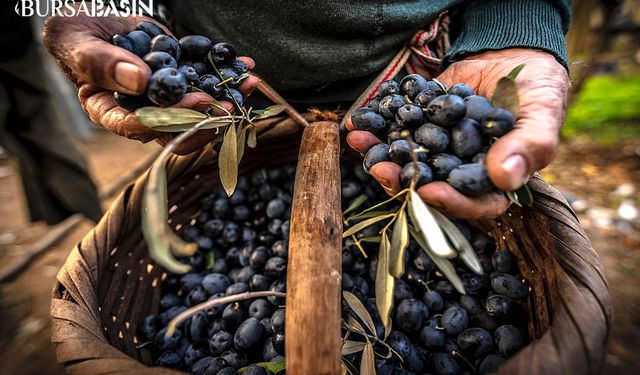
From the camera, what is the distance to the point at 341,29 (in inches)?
38.3

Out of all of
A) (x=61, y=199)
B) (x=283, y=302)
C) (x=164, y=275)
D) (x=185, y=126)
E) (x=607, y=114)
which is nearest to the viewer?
(x=185, y=126)

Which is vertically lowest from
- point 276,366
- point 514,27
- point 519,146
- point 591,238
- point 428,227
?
point 591,238

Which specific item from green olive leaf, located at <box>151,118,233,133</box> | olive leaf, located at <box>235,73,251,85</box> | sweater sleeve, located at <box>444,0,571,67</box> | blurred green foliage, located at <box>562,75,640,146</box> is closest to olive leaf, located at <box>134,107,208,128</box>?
green olive leaf, located at <box>151,118,233,133</box>

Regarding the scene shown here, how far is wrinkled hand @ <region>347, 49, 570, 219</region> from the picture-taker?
0.55 m

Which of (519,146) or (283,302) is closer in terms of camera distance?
(519,146)

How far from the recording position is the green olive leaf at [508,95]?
1.98 feet

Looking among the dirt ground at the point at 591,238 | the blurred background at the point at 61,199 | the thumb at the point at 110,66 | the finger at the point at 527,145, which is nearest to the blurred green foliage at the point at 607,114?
the blurred background at the point at 61,199

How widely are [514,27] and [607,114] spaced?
340 cm

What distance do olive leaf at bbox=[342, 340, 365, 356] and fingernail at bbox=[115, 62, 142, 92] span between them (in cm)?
58

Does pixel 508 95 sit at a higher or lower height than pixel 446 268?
higher

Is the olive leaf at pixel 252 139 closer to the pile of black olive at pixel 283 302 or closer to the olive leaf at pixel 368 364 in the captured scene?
the pile of black olive at pixel 283 302

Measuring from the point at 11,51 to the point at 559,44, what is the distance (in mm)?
2108

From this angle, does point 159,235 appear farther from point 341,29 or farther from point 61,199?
point 61,199

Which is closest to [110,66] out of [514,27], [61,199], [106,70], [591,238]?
[106,70]
